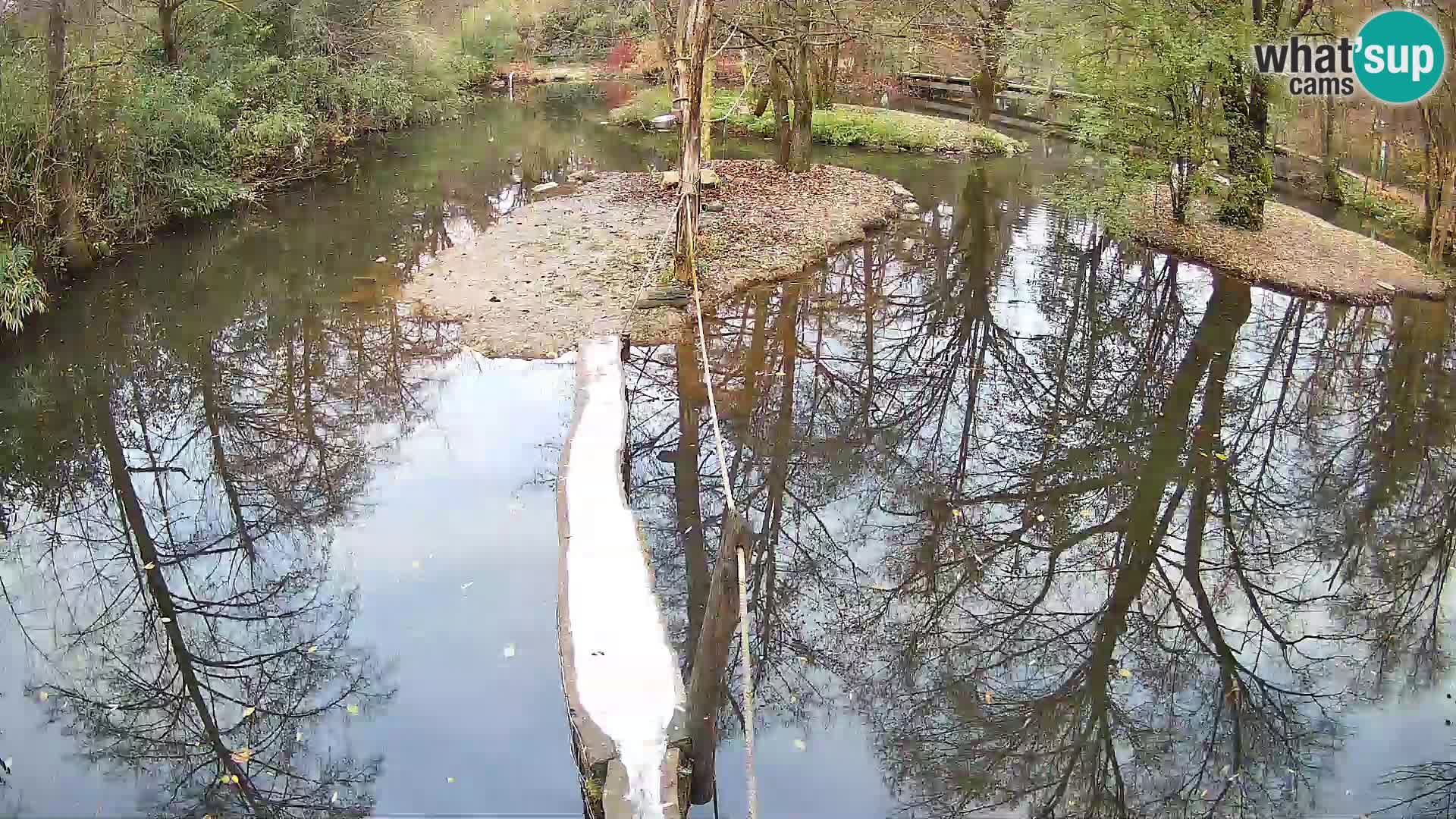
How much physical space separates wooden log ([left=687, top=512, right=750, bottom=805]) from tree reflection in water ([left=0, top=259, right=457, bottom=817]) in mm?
1675

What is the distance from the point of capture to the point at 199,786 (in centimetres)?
486

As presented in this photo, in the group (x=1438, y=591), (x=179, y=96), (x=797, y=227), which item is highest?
(x=179, y=96)

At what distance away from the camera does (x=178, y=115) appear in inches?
527

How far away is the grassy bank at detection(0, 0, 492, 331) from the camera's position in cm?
1087

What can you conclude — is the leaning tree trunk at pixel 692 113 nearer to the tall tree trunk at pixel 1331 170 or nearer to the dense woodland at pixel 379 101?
the dense woodland at pixel 379 101

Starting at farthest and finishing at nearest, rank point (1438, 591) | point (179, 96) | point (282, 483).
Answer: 1. point (179, 96)
2. point (282, 483)
3. point (1438, 591)

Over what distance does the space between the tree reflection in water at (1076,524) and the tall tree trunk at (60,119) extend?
24.0ft

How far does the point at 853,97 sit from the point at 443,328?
774 inches

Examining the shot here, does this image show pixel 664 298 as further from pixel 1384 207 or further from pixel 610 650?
pixel 1384 207

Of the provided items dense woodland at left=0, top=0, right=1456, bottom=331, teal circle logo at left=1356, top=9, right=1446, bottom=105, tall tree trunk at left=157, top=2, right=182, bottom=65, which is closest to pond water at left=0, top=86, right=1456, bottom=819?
dense woodland at left=0, top=0, right=1456, bottom=331

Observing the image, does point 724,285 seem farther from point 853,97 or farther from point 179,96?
point 853,97

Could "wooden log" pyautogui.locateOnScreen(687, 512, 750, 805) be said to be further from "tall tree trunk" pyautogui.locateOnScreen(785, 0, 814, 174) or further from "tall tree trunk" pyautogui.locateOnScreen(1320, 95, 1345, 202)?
"tall tree trunk" pyautogui.locateOnScreen(1320, 95, 1345, 202)

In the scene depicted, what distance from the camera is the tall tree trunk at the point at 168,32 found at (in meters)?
15.8

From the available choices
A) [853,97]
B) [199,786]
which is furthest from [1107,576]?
[853,97]
